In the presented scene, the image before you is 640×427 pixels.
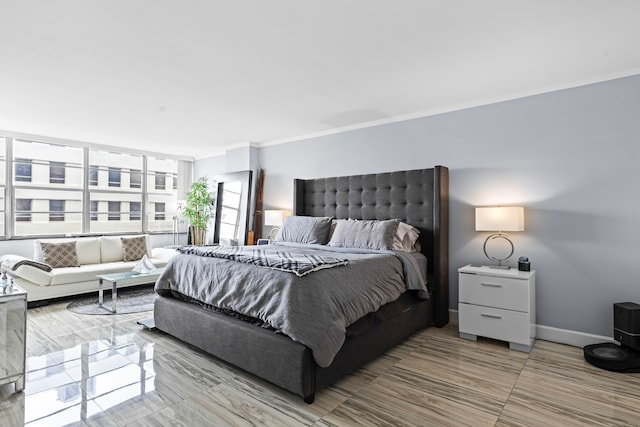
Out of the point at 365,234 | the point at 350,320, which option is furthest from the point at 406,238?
the point at 350,320

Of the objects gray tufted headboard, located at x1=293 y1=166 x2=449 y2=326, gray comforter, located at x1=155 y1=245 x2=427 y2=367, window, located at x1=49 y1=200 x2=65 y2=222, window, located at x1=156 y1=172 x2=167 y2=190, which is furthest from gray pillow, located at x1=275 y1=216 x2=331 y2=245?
window, located at x1=49 y1=200 x2=65 y2=222

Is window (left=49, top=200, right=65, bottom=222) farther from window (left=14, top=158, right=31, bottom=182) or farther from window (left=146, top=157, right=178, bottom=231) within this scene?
window (left=146, top=157, right=178, bottom=231)

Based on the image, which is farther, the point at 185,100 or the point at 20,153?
the point at 20,153

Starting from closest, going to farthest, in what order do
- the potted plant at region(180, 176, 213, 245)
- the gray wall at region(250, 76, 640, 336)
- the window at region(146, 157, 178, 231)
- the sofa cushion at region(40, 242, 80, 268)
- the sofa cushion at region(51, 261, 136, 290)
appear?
the gray wall at region(250, 76, 640, 336) < the sofa cushion at region(51, 261, 136, 290) < the sofa cushion at region(40, 242, 80, 268) < the potted plant at region(180, 176, 213, 245) < the window at region(146, 157, 178, 231)

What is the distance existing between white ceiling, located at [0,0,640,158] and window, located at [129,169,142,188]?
96.8 inches

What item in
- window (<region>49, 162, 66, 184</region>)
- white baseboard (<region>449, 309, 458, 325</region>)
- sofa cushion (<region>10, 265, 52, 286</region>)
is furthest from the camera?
window (<region>49, 162, 66, 184</region>)

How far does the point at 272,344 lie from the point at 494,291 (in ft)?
6.95

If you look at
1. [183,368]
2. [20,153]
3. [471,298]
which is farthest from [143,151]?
[471,298]

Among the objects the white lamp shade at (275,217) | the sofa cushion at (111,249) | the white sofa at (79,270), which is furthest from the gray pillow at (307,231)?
the sofa cushion at (111,249)

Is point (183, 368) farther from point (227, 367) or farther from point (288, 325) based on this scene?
point (288, 325)

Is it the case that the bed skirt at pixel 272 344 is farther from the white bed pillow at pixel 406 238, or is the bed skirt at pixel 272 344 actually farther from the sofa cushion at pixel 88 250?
the sofa cushion at pixel 88 250

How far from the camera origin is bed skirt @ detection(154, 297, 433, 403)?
218 cm

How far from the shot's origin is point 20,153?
5.50 metres

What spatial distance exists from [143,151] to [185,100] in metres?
3.49
